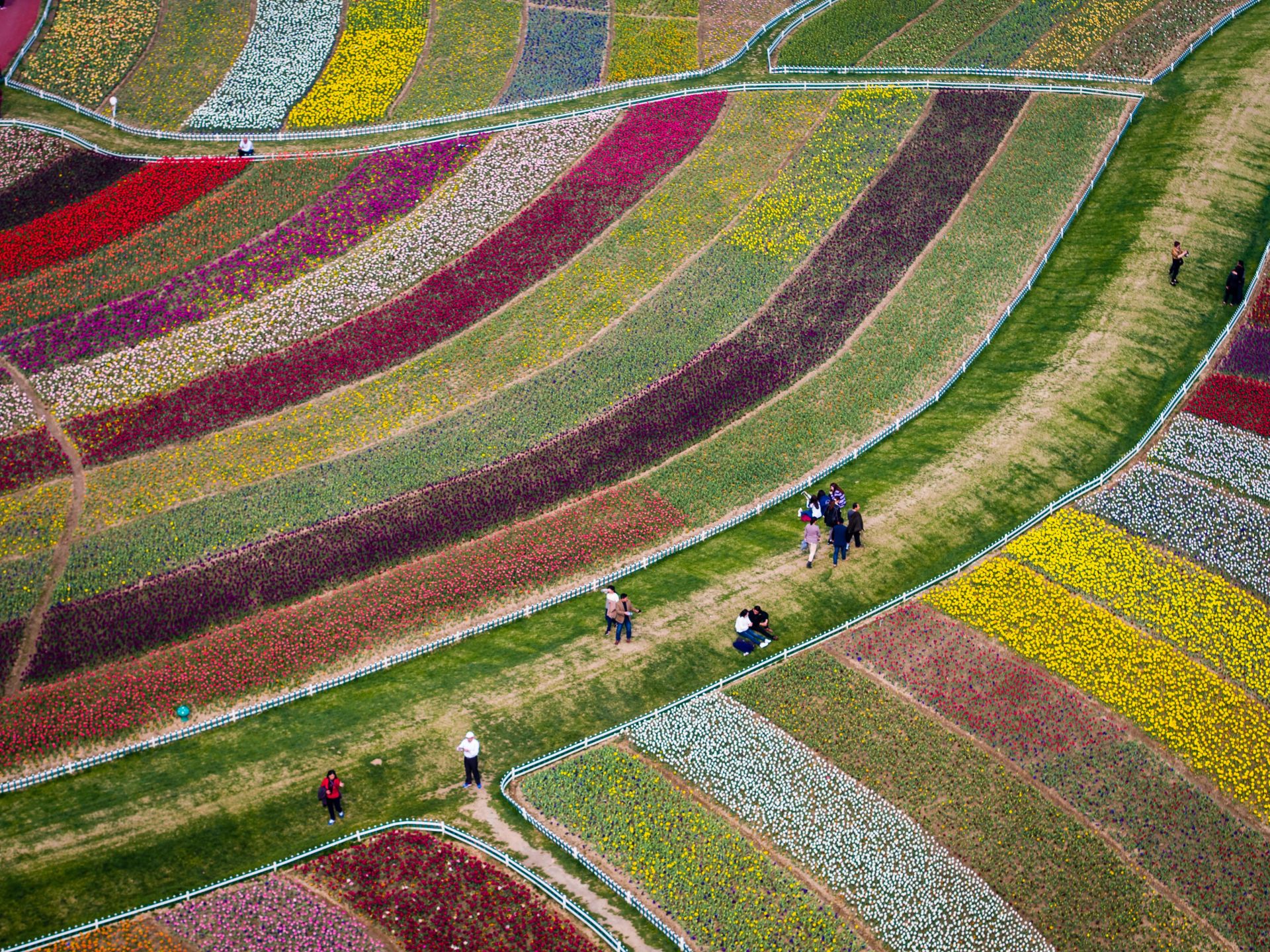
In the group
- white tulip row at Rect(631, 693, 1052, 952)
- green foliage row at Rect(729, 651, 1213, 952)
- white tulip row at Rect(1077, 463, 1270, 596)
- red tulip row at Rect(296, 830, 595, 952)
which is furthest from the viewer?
white tulip row at Rect(1077, 463, 1270, 596)

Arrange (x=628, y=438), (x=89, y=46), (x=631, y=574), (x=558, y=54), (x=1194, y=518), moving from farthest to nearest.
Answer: (x=89, y=46) → (x=558, y=54) → (x=628, y=438) → (x=1194, y=518) → (x=631, y=574)

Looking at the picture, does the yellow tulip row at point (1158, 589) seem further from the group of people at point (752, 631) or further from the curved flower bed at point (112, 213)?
the curved flower bed at point (112, 213)

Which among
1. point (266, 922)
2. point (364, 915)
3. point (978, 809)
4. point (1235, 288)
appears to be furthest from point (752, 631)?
point (1235, 288)

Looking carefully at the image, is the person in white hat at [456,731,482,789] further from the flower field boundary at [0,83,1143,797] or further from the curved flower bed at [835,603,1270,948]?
the curved flower bed at [835,603,1270,948]

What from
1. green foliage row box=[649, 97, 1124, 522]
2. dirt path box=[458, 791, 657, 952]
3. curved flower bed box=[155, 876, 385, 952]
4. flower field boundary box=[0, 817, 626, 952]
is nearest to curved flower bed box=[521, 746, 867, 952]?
dirt path box=[458, 791, 657, 952]

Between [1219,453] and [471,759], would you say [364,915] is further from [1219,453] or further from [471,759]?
[1219,453]
